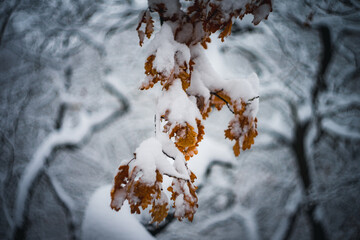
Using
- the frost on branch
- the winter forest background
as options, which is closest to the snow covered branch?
the winter forest background

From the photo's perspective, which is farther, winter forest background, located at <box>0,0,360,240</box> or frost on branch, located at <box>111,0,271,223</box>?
winter forest background, located at <box>0,0,360,240</box>

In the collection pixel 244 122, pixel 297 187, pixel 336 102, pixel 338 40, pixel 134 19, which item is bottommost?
pixel 297 187

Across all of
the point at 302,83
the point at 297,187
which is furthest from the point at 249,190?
the point at 302,83

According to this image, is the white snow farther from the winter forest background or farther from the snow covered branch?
the snow covered branch

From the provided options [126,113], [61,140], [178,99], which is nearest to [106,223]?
[61,140]

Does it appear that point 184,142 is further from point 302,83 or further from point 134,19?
point 302,83

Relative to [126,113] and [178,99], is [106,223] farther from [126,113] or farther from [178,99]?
[178,99]
